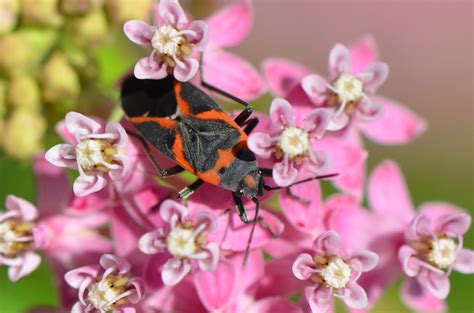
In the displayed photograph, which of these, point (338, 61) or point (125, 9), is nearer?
point (338, 61)

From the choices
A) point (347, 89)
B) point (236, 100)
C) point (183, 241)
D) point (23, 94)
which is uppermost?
point (347, 89)

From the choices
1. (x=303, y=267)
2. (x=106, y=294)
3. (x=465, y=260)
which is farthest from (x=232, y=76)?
(x=465, y=260)

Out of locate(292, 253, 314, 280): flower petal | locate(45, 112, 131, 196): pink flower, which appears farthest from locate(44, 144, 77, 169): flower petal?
locate(292, 253, 314, 280): flower petal

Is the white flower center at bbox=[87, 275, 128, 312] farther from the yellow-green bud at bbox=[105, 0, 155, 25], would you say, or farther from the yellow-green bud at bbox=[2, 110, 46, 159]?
the yellow-green bud at bbox=[105, 0, 155, 25]

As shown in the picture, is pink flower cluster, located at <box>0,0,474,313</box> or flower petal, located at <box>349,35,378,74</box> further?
flower petal, located at <box>349,35,378,74</box>

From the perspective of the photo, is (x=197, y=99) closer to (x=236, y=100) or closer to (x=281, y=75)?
(x=236, y=100)

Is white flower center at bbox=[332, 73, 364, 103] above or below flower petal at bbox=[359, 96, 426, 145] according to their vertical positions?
above

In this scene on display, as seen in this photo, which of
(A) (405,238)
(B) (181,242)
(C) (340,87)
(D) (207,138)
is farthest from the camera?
(A) (405,238)

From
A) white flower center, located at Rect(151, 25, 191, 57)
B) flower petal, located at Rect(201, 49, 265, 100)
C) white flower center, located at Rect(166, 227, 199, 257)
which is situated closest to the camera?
white flower center, located at Rect(166, 227, 199, 257)

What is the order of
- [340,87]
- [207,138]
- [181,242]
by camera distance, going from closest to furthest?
[181,242], [207,138], [340,87]
